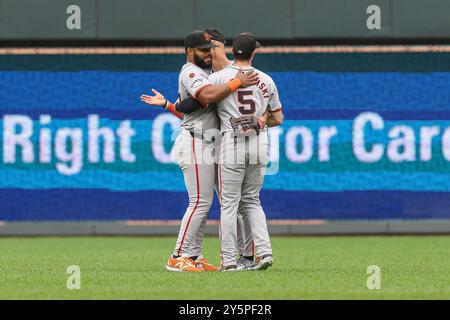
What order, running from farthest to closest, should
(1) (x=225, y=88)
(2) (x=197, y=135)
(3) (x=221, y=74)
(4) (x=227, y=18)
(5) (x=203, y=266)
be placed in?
(4) (x=227, y=18)
(5) (x=203, y=266)
(2) (x=197, y=135)
(3) (x=221, y=74)
(1) (x=225, y=88)

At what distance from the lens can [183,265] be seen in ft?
34.1

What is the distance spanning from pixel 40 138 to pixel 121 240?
2.15 m

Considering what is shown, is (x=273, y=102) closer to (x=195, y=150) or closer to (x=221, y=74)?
(x=221, y=74)

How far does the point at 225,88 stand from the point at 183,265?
1.71 meters

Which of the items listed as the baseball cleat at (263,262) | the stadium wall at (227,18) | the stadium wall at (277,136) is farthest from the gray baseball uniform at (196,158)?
the stadium wall at (277,136)

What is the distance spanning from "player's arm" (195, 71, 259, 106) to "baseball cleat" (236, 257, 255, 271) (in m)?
1.59

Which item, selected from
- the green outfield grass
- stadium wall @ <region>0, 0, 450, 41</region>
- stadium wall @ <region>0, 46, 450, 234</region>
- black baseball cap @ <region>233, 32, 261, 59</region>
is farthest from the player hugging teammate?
stadium wall @ <region>0, 46, 450, 234</region>

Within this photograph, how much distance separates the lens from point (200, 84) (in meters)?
10.1

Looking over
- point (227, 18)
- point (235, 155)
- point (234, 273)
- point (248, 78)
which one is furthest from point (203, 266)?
point (227, 18)

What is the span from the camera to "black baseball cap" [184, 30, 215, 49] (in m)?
10.3

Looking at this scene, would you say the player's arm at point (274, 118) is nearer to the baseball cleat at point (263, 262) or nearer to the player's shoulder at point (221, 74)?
the player's shoulder at point (221, 74)

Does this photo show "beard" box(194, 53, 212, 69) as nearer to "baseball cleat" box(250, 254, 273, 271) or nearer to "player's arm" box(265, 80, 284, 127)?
"player's arm" box(265, 80, 284, 127)
